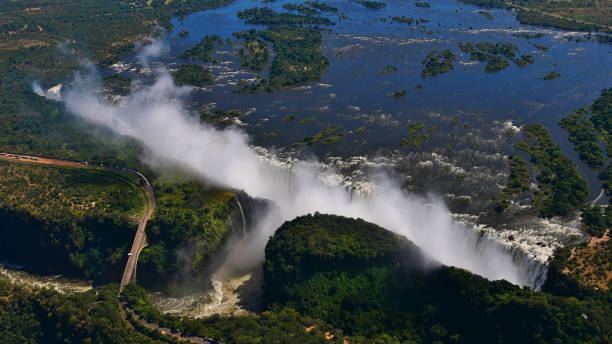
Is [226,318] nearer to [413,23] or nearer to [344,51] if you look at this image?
[344,51]

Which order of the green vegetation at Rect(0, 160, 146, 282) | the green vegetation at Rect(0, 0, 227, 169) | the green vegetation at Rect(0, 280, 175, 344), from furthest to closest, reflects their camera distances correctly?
the green vegetation at Rect(0, 0, 227, 169)
the green vegetation at Rect(0, 160, 146, 282)
the green vegetation at Rect(0, 280, 175, 344)

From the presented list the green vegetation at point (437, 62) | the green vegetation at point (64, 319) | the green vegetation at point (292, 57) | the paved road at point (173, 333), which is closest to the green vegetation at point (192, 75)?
the green vegetation at point (292, 57)

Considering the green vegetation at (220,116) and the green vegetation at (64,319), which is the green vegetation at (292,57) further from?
the green vegetation at (64,319)

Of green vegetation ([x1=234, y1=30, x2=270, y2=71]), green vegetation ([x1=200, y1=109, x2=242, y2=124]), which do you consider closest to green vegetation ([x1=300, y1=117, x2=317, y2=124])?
green vegetation ([x1=200, y1=109, x2=242, y2=124])

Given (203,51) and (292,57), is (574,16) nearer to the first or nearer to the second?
(292,57)

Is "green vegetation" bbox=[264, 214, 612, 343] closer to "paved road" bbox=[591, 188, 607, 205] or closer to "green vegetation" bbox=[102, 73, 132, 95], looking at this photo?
"paved road" bbox=[591, 188, 607, 205]

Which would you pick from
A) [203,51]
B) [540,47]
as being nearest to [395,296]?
[540,47]
